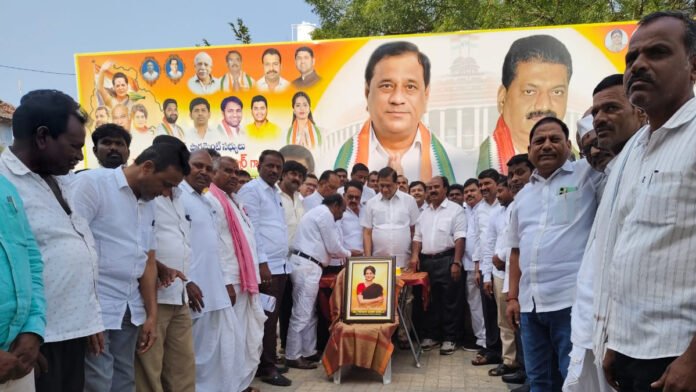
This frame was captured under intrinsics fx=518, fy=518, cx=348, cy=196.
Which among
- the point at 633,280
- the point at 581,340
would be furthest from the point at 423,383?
the point at 633,280

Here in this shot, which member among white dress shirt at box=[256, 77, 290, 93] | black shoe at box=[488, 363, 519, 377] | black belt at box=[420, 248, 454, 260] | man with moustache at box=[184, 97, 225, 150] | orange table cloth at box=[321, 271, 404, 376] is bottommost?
black shoe at box=[488, 363, 519, 377]

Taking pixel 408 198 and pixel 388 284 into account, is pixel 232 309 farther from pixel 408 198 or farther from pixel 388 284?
pixel 408 198

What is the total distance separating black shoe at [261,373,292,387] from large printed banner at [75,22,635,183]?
546cm

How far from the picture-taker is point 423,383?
Answer: 16.2ft

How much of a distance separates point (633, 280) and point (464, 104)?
817 cm

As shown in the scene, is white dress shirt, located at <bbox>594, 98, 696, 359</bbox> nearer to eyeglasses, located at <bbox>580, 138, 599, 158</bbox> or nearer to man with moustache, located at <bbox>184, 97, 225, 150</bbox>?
eyeglasses, located at <bbox>580, 138, 599, 158</bbox>

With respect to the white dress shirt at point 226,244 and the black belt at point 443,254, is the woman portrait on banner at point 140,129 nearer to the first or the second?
the black belt at point 443,254

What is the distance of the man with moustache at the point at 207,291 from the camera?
12.5 feet

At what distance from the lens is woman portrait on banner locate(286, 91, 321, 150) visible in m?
10.1

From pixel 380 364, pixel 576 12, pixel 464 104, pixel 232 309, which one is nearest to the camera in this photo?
pixel 232 309

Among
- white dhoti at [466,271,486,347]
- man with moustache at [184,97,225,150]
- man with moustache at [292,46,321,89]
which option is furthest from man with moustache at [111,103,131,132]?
white dhoti at [466,271,486,347]

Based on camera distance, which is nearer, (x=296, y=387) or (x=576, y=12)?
(x=296, y=387)

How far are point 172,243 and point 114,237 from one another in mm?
558

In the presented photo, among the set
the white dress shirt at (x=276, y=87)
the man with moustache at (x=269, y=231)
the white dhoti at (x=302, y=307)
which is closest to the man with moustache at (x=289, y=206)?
the white dhoti at (x=302, y=307)
